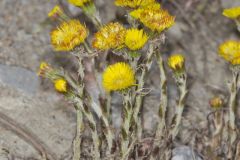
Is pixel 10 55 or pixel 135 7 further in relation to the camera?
pixel 10 55

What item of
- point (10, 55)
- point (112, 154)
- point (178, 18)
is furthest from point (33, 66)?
point (178, 18)

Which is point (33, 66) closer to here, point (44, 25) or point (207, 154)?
point (44, 25)

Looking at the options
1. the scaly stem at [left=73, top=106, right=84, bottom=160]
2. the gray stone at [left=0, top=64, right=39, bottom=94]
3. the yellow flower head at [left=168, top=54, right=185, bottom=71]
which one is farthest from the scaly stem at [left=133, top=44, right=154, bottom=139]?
the gray stone at [left=0, top=64, right=39, bottom=94]

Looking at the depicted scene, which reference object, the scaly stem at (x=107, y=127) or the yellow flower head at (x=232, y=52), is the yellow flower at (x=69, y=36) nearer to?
the scaly stem at (x=107, y=127)

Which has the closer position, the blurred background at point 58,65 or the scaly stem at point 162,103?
the scaly stem at point 162,103

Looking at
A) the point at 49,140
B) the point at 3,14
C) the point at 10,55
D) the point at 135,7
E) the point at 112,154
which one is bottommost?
the point at 112,154

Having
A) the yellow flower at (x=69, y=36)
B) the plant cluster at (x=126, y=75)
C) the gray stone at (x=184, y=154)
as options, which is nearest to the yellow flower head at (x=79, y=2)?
the plant cluster at (x=126, y=75)

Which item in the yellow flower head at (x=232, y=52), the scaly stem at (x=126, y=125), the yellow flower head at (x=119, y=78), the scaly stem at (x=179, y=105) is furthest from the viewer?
the scaly stem at (x=179, y=105)
